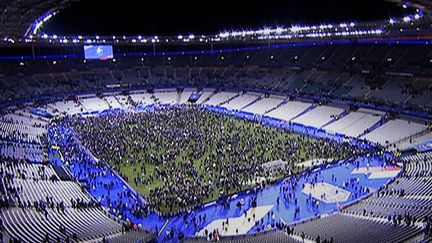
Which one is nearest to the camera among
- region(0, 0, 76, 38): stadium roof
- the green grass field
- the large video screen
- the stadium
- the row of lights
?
the stadium

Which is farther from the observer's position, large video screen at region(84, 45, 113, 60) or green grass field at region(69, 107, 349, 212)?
large video screen at region(84, 45, 113, 60)

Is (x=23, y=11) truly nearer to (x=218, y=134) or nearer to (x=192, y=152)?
(x=192, y=152)

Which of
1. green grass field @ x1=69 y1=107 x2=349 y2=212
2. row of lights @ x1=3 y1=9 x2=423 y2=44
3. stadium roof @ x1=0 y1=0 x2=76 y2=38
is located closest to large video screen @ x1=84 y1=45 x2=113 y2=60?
row of lights @ x1=3 y1=9 x2=423 y2=44

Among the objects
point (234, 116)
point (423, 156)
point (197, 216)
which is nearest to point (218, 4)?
point (234, 116)

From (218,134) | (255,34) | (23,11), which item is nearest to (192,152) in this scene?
(218,134)

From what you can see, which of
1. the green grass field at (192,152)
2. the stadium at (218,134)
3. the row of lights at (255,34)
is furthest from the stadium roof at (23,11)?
the green grass field at (192,152)

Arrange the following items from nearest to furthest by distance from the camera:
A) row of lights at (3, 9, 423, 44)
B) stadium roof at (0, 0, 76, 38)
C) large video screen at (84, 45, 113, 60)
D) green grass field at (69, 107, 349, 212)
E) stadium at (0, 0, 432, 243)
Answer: stadium at (0, 0, 432, 243), stadium roof at (0, 0, 76, 38), green grass field at (69, 107, 349, 212), row of lights at (3, 9, 423, 44), large video screen at (84, 45, 113, 60)

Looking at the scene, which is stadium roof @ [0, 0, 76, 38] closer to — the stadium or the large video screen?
the stadium
